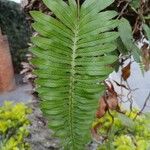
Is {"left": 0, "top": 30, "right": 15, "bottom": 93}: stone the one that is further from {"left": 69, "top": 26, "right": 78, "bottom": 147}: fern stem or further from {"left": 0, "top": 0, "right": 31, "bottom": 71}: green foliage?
{"left": 69, "top": 26, "right": 78, "bottom": 147}: fern stem

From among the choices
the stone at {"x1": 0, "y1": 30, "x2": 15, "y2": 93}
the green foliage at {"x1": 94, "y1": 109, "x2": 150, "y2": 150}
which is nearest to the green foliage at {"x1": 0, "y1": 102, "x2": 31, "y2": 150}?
the green foliage at {"x1": 94, "y1": 109, "x2": 150, "y2": 150}

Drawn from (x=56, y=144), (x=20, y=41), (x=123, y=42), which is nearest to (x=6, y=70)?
(x=20, y=41)

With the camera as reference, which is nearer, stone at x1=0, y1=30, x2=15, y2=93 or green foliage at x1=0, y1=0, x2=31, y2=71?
stone at x1=0, y1=30, x2=15, y2=93

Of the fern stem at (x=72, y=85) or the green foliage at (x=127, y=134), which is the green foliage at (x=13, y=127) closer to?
the green foliage at (x=127, y=134)

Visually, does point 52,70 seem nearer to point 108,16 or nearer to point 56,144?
point 108,16

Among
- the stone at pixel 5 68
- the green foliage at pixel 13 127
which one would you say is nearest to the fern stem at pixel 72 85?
the green foliage at pixel 13 127

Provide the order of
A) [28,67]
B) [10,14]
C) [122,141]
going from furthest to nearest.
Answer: [10,14], [122,141], [28,67]

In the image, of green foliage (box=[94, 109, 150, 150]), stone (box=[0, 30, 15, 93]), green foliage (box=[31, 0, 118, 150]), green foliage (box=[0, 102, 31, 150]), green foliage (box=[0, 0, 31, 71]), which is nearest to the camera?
green foliage (box=[31, 0, 118, 150])
